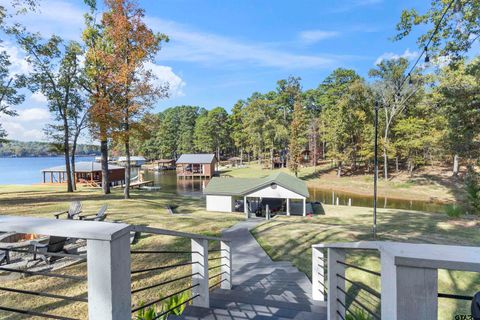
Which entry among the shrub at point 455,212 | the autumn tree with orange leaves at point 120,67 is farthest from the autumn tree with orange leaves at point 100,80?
the shrub at point 455,212

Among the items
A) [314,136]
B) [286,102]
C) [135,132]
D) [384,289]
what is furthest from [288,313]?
[286,102]

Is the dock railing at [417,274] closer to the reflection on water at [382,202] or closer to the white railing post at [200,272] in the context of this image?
the white railing post at [200,272]

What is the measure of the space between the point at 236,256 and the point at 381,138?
2970cm

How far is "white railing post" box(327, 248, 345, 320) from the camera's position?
2.87 m

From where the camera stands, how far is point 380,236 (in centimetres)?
1002

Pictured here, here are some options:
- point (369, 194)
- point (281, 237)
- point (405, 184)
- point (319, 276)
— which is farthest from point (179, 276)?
point (405, 184)

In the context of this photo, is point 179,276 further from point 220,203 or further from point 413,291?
point 220,203

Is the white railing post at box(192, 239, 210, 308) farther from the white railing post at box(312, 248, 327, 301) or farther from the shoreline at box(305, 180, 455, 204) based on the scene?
the shoreline at box(305, 180, 455, 204)

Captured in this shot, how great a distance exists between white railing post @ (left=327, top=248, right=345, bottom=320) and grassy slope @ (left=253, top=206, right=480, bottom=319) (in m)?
2.59

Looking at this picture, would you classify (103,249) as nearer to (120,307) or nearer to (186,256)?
(120,307)

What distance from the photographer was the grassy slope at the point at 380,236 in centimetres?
579

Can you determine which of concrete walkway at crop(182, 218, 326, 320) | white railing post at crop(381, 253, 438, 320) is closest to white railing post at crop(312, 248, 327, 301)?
concrete walkway at crop(182, 218, 326, 320)

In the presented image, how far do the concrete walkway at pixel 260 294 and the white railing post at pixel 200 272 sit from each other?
0.34 feet

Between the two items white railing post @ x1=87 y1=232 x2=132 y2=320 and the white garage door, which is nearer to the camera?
white railing post @ x1=87 y1=232 x2=132 y2=320
